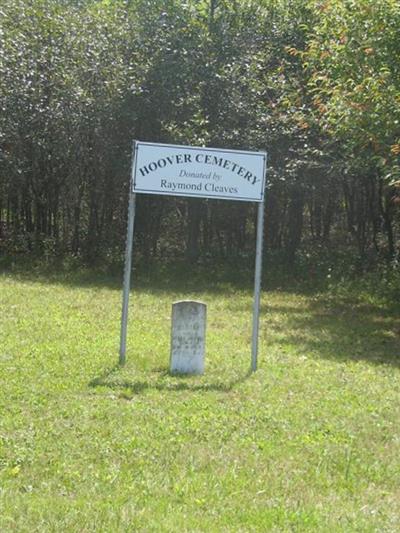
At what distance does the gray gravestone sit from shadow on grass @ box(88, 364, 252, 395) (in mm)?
133

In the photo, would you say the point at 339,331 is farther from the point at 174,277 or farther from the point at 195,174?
the point at 174,277

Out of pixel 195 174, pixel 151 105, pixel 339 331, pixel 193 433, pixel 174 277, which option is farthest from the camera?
pixel 174 277

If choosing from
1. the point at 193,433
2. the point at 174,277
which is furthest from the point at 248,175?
the point at 174,277

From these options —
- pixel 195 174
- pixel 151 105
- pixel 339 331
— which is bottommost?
pixel 339 331

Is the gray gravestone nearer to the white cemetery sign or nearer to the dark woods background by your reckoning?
the white cemetery sign

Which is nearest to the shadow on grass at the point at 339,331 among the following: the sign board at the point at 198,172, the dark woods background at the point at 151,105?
the sign board at the point at 198,172

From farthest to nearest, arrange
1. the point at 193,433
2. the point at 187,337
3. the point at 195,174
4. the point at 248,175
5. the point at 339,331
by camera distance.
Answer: the point at 339,331
the point at 248,175
the point at 195,174
the point at 187,337
the point at 193,433

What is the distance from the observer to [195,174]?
827 centimetres

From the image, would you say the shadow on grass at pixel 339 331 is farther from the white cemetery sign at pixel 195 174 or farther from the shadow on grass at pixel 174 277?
the shadow on grass at pixel 174 277

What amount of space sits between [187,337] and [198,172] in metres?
1.78

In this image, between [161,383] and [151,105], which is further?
[151,105]

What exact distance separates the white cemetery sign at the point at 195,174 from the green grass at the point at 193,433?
3.23 ft

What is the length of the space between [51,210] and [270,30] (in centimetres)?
782

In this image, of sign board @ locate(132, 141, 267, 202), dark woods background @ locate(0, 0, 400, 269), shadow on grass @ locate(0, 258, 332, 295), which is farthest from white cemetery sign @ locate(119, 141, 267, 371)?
shadow on grass @ locate(0, 258, 332, 295)
